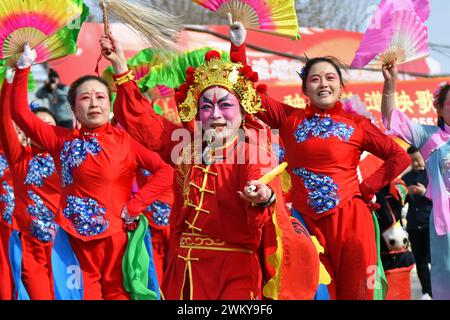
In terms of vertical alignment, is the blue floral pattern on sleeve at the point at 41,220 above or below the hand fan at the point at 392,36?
below

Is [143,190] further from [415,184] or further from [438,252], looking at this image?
[415,184]

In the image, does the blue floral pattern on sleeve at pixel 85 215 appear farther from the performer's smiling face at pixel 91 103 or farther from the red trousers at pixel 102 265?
the performer's smiling face at pixel 91 103

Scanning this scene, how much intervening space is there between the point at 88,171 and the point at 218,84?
1729mm

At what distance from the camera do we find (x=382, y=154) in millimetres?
6027

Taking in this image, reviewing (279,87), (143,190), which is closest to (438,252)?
(143,190)

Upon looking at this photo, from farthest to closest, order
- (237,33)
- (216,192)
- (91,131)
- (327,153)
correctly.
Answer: (91,131), (327,153), (237,33), (216,192)

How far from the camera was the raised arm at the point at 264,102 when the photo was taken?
5574 millimetres

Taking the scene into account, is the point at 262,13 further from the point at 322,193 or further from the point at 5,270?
the point at 5,270

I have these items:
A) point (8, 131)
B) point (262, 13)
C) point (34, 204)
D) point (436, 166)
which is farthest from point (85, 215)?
point (436, 166)

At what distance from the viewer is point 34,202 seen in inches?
268

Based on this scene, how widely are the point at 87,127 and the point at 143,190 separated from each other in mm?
563

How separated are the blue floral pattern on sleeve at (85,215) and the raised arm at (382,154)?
67.1 inches

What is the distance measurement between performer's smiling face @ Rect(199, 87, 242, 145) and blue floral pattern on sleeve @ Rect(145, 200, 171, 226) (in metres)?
3.26

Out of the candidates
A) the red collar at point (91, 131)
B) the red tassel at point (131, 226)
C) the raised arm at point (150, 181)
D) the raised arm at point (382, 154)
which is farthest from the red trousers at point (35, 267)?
the raised arm at point (382, 154)
